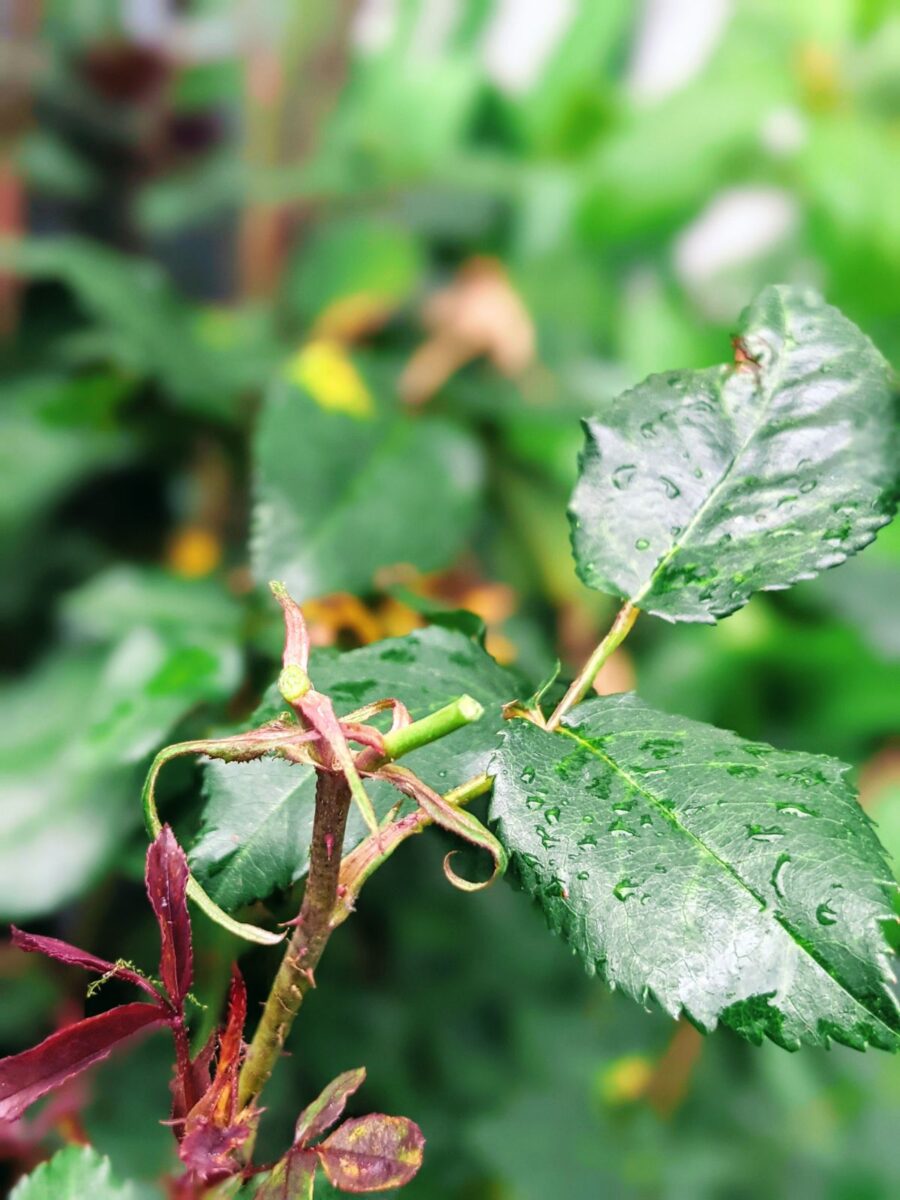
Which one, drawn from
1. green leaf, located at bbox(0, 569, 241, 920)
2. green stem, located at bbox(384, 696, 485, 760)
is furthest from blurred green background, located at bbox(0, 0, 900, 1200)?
green stem, located at bbox(384, 696, 485, 760)

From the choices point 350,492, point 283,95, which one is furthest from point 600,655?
point 283,95

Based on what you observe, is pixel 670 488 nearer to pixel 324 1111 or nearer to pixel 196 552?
pixel 324 1111

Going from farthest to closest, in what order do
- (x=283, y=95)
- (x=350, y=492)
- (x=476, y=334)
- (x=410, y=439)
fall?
(x=283, y=95) → (x=476, y=334) → (x=410, y=439) → (x=350, y=492)

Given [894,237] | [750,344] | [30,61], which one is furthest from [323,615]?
[30,61]

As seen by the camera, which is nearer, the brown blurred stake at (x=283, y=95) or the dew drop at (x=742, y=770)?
the dew drop at (x=742, y=770)

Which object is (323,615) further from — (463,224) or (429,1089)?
(463,224)

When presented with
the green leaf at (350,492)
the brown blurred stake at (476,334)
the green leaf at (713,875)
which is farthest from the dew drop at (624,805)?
the brown blurred stake at (476,334)

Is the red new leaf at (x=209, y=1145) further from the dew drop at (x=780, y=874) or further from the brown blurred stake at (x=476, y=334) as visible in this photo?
the brown blurred stake at (x=476, y=334)
